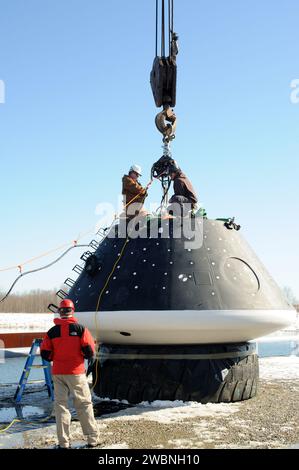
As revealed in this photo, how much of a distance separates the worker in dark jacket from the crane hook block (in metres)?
1.69

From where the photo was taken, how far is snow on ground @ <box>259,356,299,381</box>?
10531 mm

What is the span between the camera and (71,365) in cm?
551

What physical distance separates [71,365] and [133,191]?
3.93 metres

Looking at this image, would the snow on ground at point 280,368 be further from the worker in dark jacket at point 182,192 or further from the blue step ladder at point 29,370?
the blue step ladder at point 29,370

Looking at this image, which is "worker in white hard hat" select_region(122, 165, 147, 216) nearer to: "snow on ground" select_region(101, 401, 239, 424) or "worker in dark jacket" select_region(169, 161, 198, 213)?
"worker in dark jacket" select_region(169, 161, 198, 213)

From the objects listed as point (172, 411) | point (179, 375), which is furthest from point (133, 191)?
point (172, 411)

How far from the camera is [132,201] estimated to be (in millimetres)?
8742

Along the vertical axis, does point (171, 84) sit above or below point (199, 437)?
above

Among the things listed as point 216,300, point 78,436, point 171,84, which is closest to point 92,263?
point 216,300

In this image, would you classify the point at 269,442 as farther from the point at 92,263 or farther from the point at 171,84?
the point at 171,84

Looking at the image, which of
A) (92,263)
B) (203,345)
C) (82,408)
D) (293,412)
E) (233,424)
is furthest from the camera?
(92,263)

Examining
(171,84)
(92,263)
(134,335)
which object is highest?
(171,84)
